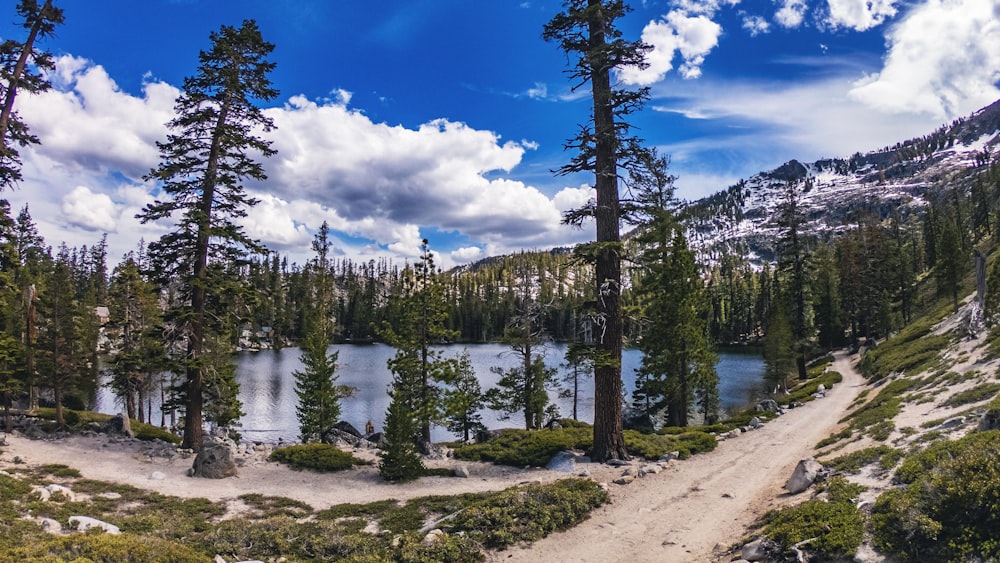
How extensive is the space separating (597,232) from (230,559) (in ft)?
44.8

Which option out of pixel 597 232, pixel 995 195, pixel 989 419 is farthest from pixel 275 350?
pixel 995 195

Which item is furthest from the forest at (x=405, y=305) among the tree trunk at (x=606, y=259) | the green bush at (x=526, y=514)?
the green bush at (x=526, y=514)

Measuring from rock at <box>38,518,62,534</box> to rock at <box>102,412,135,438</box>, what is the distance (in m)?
16.2

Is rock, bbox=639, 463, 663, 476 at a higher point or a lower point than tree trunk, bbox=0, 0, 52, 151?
lower

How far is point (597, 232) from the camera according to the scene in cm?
1686

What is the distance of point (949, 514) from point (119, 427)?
101ft

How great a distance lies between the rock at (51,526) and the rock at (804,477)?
16319 millimetres

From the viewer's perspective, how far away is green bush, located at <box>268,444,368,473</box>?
1872cm

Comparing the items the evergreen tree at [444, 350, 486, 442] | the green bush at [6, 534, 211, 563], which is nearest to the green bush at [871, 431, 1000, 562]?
the green bush at [6, 534, 211, 563]

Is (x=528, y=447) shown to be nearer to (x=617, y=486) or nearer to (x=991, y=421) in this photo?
(x=617, y=486)

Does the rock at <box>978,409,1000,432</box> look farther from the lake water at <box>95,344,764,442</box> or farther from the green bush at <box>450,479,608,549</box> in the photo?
the lake water at <box>95,344,764,442</box>

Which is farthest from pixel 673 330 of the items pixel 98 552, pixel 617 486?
pixel 98 552

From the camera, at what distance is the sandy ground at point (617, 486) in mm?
9906

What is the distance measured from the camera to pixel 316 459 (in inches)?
752
